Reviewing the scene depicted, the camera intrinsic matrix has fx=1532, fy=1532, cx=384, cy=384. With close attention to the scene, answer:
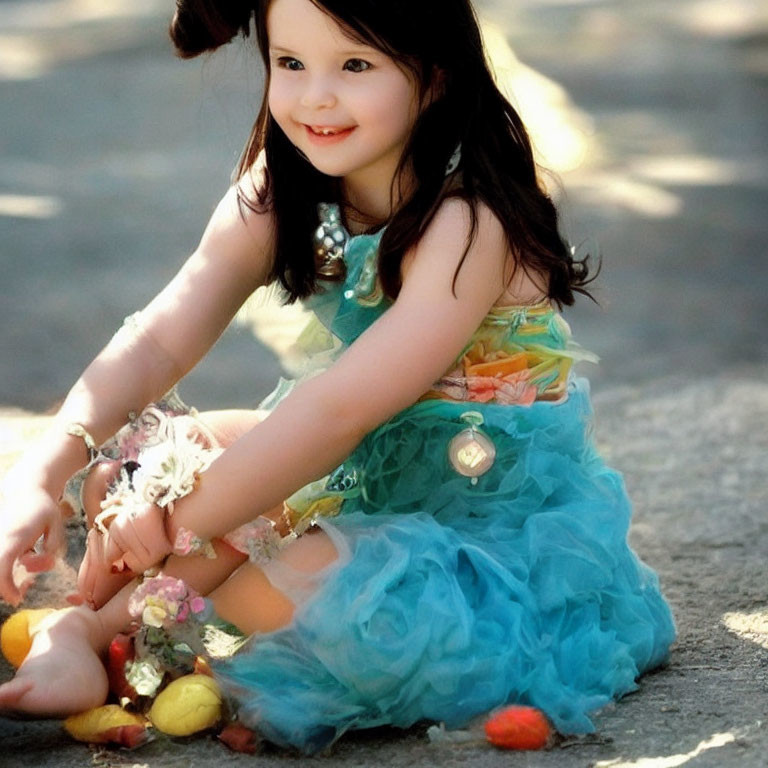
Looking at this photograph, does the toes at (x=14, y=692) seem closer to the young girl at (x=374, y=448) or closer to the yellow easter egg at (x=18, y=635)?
the young girl at (x=374, y=448)

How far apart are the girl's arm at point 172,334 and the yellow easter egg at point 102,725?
0.29 m

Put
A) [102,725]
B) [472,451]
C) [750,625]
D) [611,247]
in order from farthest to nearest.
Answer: [611,247] < [750,625] < [472,451] < [102,725]

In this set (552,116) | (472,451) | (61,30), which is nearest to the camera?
(472,451)

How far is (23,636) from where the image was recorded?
1.85m

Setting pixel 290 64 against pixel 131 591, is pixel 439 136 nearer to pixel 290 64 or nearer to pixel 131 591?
pixel 290 64

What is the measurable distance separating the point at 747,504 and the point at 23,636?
1.17m

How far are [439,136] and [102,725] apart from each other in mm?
762

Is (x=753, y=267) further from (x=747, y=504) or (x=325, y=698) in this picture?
(x=325, y=698)

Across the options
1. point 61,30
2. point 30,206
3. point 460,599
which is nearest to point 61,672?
Answer: point 460,599

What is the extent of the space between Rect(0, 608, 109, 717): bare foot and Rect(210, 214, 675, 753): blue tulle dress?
0.46 feet

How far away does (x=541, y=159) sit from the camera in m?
1.99

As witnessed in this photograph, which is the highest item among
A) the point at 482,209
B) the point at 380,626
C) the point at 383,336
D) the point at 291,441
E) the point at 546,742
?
the point at 482,209

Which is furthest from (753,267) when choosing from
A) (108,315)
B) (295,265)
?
(295,265)

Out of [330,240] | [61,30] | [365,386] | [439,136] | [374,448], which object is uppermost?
[61,30]
